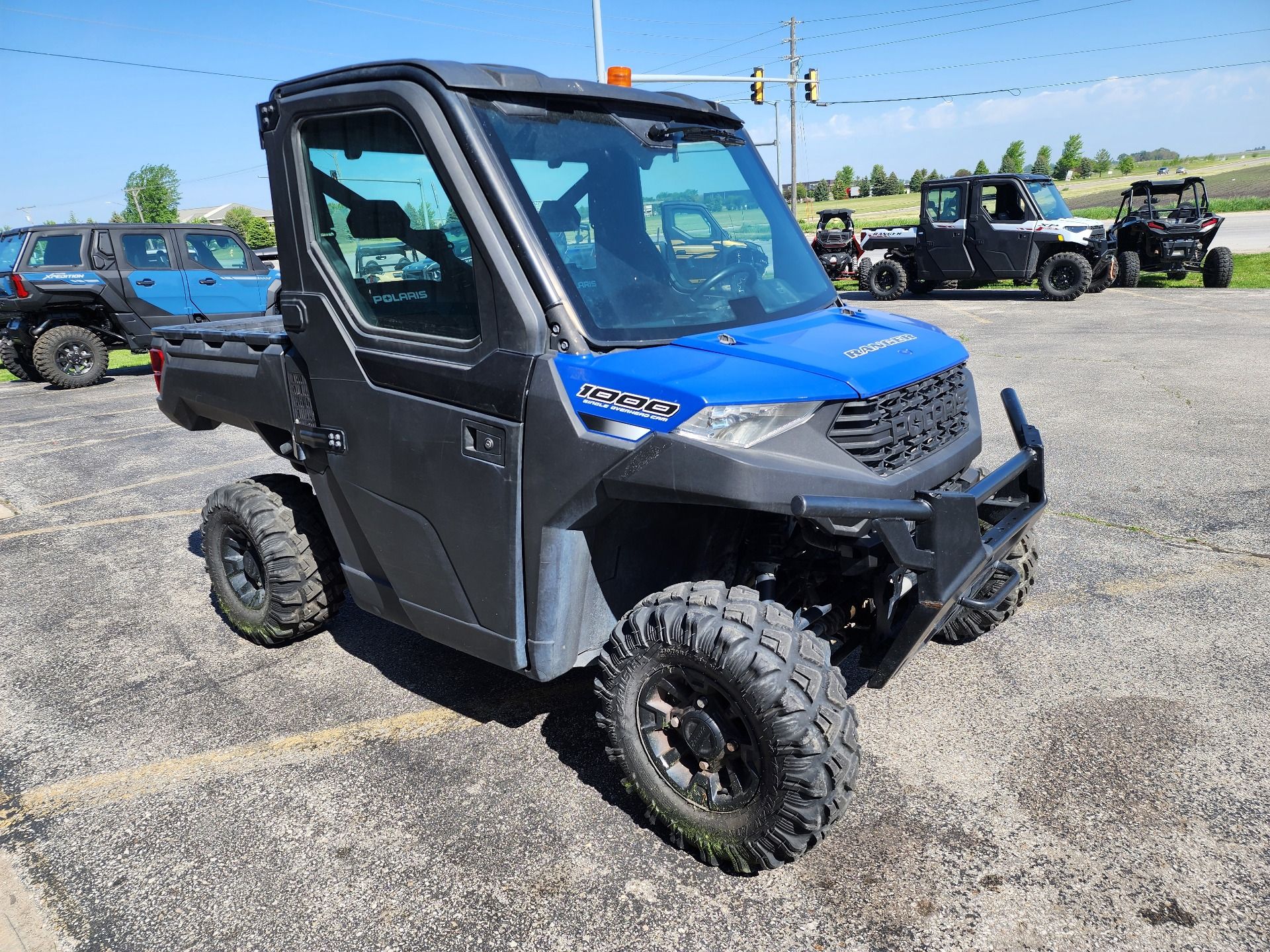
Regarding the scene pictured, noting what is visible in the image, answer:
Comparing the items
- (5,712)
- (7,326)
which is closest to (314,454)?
(5,712)

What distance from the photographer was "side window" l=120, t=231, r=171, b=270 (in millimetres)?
13664

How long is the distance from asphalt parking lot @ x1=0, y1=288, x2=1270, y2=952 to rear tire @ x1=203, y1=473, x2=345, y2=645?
0.72 feet

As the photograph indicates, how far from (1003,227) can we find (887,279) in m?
2.83

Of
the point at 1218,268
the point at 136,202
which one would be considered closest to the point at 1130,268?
the point at 1218,268

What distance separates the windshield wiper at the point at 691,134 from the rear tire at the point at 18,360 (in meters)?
13.9

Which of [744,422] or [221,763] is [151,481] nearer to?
[221,763]

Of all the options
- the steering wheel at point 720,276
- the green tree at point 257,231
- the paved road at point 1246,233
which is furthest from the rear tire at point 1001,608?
the green tree at point 257,231

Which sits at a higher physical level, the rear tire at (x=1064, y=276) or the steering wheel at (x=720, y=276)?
the steering wheel at (x=720, y=276)

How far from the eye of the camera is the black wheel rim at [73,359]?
1348 cm

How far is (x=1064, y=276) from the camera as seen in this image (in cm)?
1744

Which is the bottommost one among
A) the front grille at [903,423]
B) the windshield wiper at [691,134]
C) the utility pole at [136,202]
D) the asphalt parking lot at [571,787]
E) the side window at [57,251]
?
the asphalt parking lot at [571,787]

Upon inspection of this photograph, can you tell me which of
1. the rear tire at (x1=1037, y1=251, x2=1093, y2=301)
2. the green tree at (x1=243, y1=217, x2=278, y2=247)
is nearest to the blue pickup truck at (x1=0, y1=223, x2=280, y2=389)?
the rear tire at (x1=1037, y1=251, x2=1093, y2=301)

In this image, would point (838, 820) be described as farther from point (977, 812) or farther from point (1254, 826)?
point (1254, 826)

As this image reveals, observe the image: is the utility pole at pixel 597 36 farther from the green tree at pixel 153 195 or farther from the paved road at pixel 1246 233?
the green tree at pixel 153 195
